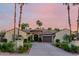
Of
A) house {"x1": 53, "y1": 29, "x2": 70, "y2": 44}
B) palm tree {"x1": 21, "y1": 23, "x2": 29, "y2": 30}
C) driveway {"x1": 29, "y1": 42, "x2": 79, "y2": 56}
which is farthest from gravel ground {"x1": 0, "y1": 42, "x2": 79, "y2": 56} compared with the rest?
palm tree {"x1": 21, "y1": 23, "x2": 29, "y2": 30}

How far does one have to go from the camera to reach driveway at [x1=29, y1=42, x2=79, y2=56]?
9.52 m

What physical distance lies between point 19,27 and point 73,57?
0.97 metres

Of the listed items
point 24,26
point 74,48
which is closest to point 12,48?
point 24,26

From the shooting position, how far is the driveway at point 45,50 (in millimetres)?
9516

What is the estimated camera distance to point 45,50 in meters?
9.57

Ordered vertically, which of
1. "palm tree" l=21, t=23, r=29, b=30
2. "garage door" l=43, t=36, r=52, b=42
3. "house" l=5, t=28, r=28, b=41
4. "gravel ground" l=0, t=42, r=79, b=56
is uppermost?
"palm tree" l=21, t=23, r=29, b=30

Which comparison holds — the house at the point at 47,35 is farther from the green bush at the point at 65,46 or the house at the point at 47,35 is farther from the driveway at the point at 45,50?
the green bush at the point at 65,46

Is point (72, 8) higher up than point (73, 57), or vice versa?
point (72, 8)

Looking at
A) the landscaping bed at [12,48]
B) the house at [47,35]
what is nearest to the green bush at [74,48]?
the house at [47,35]

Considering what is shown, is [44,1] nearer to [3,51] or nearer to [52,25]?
[52,25]

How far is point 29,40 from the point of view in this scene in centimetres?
959

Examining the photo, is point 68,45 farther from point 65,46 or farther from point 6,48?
point 6,48

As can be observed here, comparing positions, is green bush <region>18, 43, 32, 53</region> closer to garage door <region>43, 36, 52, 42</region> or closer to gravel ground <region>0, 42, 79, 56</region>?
gravel ground <region>0, 42, 79, 56</region>

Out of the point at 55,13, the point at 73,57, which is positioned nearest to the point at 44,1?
the point at 55,13
